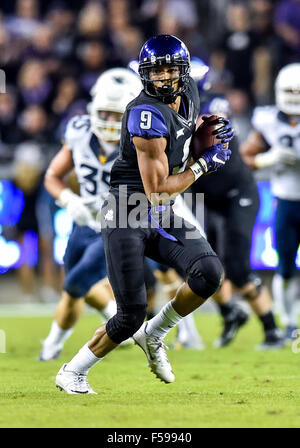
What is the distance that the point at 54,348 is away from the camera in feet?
21.3

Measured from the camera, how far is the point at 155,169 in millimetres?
4602

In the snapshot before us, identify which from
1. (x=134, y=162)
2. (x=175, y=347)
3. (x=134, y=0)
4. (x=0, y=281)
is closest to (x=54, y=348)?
(x=175, y=347)

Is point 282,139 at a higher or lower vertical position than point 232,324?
higher

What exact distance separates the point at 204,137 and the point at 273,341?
256 cm

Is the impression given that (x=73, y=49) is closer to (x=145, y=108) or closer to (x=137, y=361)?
(x=137, y=361)

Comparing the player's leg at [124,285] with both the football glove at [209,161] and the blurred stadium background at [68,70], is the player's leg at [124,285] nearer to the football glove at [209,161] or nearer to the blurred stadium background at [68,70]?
the football glove at [209,161]

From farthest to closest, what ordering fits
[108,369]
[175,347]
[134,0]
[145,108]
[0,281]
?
[134,0], [0,281], [175,347], [108,369], [145,108]

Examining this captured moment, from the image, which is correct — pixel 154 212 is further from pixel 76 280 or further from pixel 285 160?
pixel 285 160

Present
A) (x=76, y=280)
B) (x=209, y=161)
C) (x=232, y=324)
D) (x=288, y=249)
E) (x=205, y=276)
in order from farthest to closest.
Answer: (x=288, y=249) → (x=232, y=324) → (x=76, y=280) → (x=209, y=161) → (x=205, y=276)

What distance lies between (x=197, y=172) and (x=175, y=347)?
106 inches

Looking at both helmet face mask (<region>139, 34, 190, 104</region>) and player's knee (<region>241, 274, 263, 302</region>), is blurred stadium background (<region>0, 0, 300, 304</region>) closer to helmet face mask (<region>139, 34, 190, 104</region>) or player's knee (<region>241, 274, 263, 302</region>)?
player's knee (<region>241, 274, 263, 302</region>)

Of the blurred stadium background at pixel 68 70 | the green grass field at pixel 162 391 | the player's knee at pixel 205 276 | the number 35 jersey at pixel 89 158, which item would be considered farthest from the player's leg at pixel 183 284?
the blurred stadium background at pixel 68 70

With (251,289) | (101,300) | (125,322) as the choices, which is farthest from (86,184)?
(125,322)

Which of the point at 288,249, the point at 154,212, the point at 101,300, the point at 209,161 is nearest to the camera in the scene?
the point at 209,161
